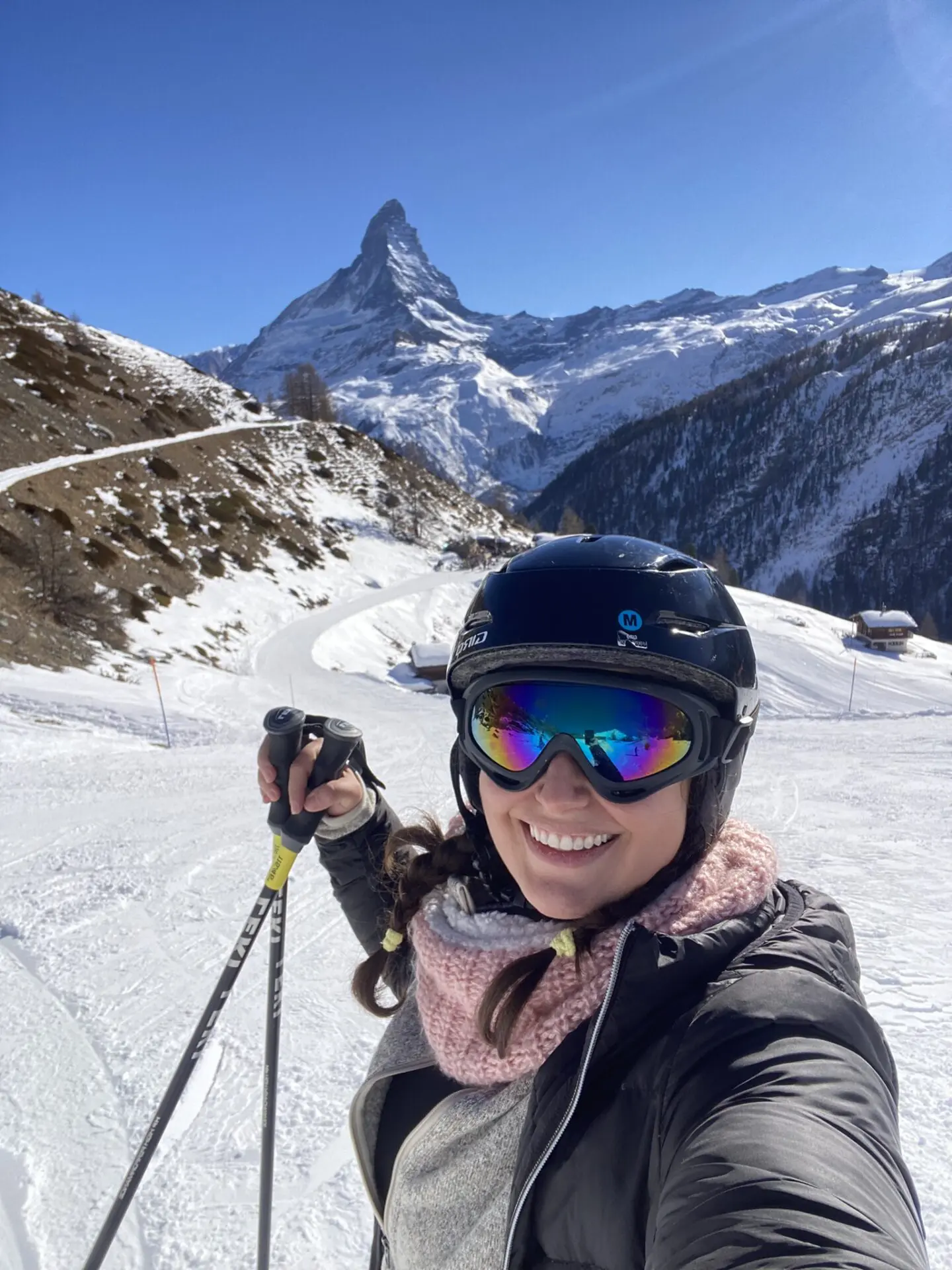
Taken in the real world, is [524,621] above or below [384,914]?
above

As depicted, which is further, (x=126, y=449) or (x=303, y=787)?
(x=126, y=449)

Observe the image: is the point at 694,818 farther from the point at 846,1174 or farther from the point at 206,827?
the point at 206,827

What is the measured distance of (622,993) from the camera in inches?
54.6

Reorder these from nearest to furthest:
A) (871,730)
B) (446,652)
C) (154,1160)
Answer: (154,1160) → (871,730) → (446,652)

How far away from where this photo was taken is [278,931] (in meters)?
2.93

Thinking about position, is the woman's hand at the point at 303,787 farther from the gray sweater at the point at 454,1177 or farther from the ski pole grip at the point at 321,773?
the gray sweater at the point at 454,1177

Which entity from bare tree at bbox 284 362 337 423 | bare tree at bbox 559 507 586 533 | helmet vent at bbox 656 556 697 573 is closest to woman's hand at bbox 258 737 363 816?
helmet vent at bbox 656 556 697 573

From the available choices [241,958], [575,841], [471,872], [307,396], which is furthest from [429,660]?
[307,396]

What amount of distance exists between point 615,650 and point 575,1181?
3.95 feet

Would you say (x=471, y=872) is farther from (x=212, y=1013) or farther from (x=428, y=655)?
(x=428, y=655)

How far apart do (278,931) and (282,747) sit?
0.90 meters

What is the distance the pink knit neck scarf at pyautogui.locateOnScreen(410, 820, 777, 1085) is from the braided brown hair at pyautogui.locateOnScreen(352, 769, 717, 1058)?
0.03 meters

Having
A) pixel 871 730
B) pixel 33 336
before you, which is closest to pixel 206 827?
pixel 871 730

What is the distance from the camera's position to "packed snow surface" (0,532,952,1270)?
3268 mm
